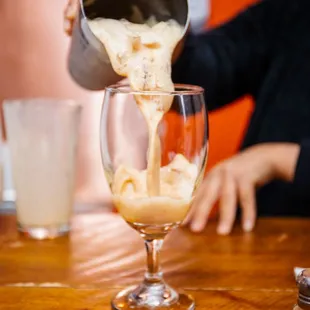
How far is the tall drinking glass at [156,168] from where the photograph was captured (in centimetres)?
56

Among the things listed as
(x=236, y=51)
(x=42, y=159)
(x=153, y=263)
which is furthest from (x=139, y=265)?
(x=236, y=51)

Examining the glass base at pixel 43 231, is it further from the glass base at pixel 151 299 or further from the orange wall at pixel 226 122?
the orange wall at pixel 226 122

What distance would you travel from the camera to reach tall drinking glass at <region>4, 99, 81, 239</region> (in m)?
0.78

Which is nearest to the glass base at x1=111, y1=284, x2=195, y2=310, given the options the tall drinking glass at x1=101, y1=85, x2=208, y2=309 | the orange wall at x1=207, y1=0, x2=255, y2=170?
the tall drinking glass at x1=101, y1=85, x2=208, y2=309

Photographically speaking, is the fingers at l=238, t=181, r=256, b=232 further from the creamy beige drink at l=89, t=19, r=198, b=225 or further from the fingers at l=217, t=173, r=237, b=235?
the creamy beige drink at l=89, t=19, r=198, b=225

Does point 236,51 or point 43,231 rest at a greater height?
point 236,51

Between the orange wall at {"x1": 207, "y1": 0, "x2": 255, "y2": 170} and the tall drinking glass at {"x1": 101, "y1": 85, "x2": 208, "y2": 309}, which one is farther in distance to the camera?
the orange wall at {"x1": 207, "y1": 0, "x2": 255, "y2": 170}

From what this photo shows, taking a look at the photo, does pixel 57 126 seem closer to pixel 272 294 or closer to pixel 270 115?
pixel 272 294

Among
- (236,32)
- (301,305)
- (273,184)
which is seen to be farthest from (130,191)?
(236,32)

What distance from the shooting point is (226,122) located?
2.02 meters

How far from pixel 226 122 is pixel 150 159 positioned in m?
1.47

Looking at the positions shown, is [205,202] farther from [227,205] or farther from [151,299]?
[151,299]

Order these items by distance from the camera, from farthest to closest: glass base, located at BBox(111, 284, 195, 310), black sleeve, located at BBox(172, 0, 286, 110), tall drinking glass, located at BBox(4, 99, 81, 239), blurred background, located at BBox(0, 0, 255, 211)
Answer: blurred background, located at BBox(0, 0, 255, 211) → black sleeve, located at BBox(172, 0, 286, 110) → tall drinking glass, located at BBox(4, 99, 81, 239) → glass base, located at BBox(111, 284, 195, 310)

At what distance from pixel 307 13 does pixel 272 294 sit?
34.2 inches
